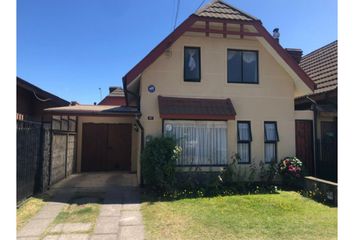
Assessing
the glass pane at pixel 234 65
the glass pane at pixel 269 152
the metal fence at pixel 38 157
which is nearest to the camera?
the metal fence at pixel 38 157

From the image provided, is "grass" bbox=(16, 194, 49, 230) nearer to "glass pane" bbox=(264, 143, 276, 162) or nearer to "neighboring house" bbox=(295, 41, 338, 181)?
"glass pane" bbox=(264, 143, 276, 162)

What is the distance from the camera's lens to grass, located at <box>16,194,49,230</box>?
21.7ft

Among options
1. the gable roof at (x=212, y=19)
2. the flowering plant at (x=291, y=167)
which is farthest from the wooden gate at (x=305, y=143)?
the gable roof at (x=212, y=19)

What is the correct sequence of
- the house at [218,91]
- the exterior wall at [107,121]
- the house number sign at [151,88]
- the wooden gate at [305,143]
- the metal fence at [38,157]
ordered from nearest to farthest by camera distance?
the metal fence at [38,157] → the house at [218,91] → the house number sign at [151,88] → the wooden gate at [305,143] → the exterior wall at [107,121]

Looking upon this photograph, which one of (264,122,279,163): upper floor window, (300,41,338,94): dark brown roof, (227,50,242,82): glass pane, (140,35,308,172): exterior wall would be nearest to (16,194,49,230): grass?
(140,35,308,172): exterior wall

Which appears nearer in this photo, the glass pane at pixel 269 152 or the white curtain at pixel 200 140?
the white curtain at pixel 200 140

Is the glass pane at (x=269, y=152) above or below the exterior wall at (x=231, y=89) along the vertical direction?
below

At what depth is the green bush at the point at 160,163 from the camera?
934 centimetres

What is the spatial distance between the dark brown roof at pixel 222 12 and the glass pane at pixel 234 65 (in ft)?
4.43

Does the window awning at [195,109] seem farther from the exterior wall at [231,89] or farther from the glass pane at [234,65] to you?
the glass pane at [234,65]

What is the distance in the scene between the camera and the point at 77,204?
8133 millimetres

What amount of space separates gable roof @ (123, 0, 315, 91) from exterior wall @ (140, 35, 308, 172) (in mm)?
480

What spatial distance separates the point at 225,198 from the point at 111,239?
4218mm
